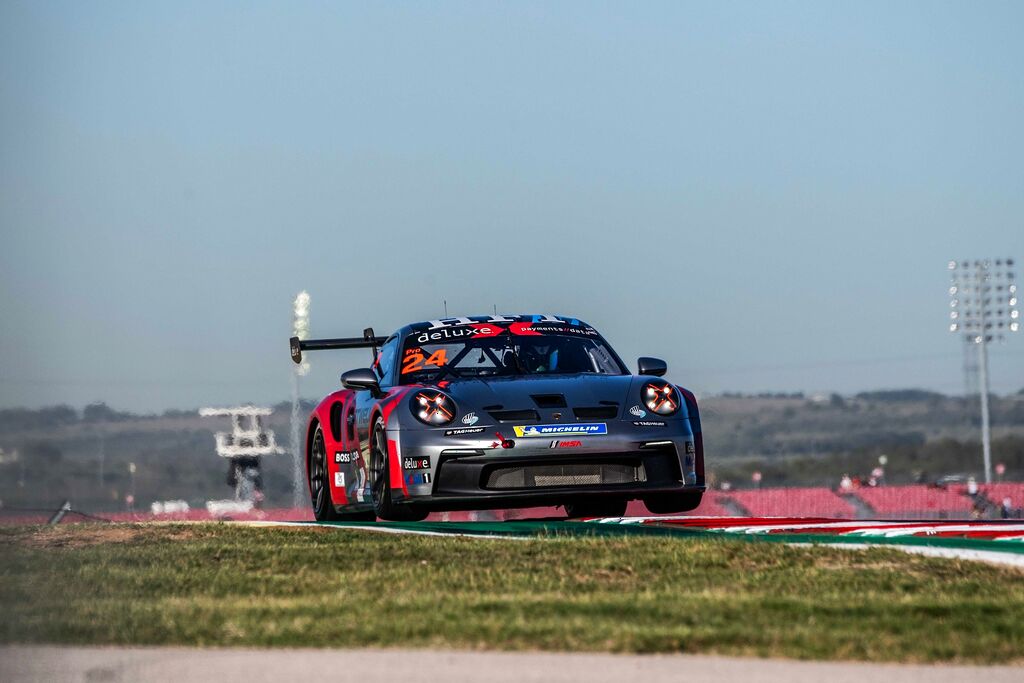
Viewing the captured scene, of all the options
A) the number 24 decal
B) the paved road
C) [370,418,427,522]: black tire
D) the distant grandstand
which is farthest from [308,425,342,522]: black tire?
the distant grandstand

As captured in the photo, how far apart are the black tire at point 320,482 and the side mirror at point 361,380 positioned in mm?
1526

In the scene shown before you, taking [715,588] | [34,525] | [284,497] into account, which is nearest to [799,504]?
[284,497]

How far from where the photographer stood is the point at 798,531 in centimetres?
1103

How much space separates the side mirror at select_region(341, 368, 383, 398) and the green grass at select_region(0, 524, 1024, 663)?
1.56m

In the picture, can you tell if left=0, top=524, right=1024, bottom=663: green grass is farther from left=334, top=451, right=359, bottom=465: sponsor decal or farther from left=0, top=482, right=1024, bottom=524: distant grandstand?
left=0, top=482, right=1024, bottom=524: distant grandstand

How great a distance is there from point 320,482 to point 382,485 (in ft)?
7.27

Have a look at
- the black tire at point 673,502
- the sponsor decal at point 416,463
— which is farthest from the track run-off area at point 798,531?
the sponsor decal at point 416,463

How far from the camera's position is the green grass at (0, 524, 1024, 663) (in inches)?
245

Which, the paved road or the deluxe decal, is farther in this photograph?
the deluxe decal

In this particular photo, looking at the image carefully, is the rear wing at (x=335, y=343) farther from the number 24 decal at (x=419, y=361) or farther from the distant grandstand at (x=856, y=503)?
the distant grandstand at (x=856, y=503)

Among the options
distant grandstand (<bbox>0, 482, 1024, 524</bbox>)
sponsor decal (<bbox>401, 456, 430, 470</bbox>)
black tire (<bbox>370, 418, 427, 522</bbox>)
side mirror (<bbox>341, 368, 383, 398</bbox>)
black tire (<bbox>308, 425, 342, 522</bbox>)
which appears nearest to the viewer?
sponsor decal (<bbox>401, 456, 430, 470</bbox>)

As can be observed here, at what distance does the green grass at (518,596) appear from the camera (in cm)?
623

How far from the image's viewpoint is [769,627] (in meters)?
6.50

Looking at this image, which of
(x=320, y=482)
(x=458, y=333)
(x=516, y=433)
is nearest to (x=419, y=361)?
(x=458, y=333)
